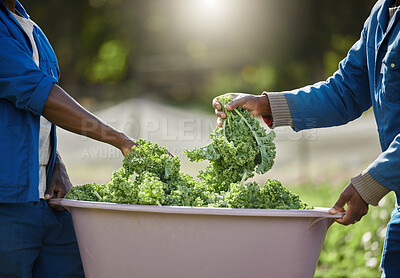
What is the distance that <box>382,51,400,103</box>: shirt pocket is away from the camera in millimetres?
2350

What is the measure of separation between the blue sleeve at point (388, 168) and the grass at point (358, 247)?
2135 mm

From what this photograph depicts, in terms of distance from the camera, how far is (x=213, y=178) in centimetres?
256

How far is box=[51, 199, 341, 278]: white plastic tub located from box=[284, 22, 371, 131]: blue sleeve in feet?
2.54

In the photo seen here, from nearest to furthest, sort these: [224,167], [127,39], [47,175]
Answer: [224,167] → [47,175] → [127,39]

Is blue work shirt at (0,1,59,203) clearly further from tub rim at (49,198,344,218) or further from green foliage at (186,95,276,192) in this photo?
green foliage at (186,95,276,192)

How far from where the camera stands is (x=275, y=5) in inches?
350

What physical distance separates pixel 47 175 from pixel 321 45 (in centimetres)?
664

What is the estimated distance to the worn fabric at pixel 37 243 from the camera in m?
2.37

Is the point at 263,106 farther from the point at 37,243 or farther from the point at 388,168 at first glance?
the point at 37,243

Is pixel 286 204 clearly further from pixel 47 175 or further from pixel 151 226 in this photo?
pixel 47 175

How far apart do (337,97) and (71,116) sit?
4.66ft

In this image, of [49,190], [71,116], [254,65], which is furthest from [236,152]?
[254,65]

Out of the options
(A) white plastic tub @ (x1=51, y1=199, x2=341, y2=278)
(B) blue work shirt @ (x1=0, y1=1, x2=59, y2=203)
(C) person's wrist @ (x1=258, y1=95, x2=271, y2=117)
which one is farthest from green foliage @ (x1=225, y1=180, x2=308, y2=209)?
(B) blue work shirt @ (x1=0, y1=1, x2=59, y2=203)

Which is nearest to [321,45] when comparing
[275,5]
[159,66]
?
[275,5]
